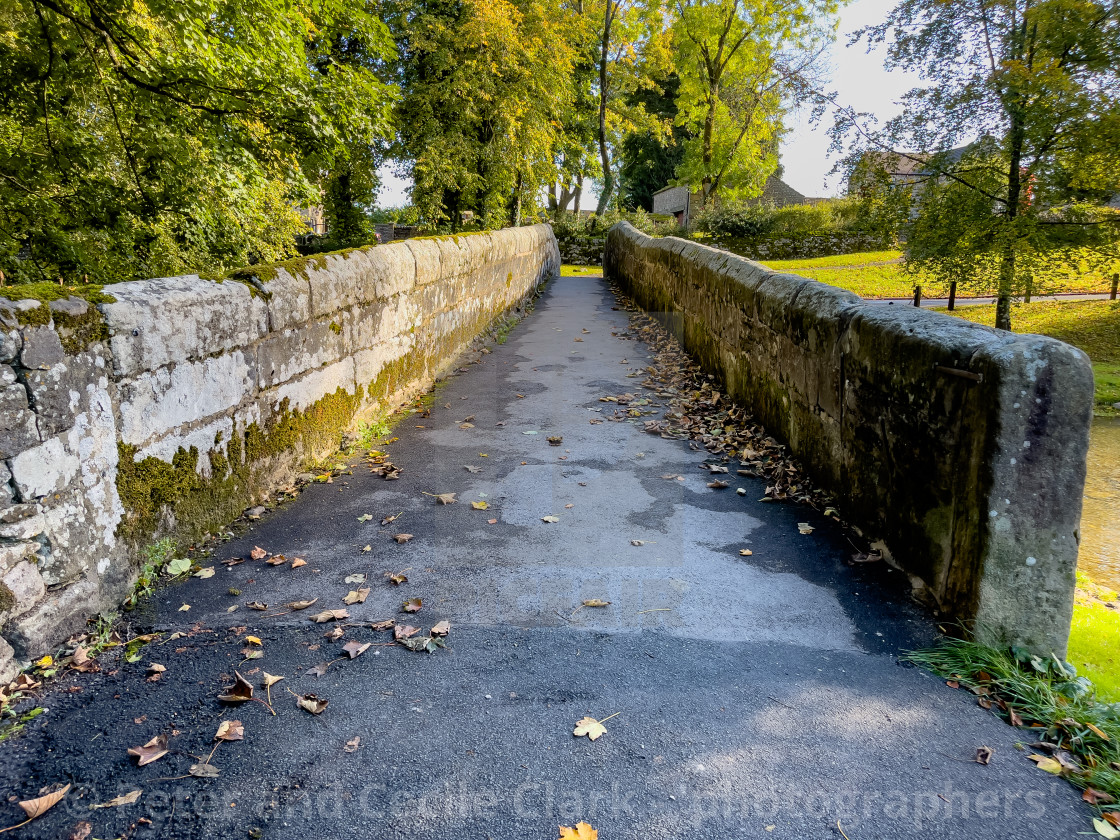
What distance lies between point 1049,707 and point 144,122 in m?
8.64

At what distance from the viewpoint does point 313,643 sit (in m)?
2.82

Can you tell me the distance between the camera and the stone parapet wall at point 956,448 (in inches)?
102

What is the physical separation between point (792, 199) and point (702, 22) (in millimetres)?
31141

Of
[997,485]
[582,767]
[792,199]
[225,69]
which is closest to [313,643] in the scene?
[582,767]

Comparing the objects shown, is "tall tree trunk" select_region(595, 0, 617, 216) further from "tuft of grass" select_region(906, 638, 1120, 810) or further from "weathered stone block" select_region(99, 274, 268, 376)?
"tuft of grass" select_region(906, 638, 1120, 810)

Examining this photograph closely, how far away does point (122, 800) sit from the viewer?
199cm

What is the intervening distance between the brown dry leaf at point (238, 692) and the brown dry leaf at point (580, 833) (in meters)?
1.27

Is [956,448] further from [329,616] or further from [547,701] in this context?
[329,616]

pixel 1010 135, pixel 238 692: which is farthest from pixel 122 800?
pixel 1010 135

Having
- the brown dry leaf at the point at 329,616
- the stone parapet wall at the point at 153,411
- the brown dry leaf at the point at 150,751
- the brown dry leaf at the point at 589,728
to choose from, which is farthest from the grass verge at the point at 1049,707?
the stone parapet wall at the point at 153,411

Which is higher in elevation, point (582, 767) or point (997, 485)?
point (997, 485)

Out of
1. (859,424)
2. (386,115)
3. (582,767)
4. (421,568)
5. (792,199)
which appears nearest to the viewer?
(582,767)

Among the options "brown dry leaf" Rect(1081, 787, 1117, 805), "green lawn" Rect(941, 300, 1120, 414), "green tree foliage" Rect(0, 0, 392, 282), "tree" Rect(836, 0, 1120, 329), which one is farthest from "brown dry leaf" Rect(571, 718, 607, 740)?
"green lawn" Rect(941, 300, 1120, 414)

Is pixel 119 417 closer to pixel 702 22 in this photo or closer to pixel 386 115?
pixel 386 115
